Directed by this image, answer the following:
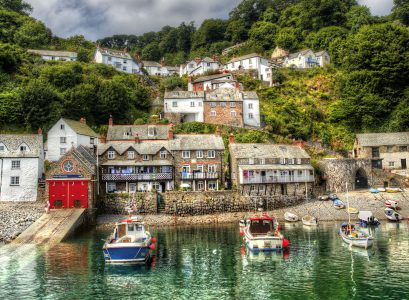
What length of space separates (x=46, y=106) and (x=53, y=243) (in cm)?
3711

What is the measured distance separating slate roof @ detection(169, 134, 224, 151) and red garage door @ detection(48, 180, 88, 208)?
14419 mm

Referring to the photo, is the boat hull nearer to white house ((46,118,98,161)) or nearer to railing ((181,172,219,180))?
railing ((181,172,219,180))

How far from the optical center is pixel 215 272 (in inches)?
1216

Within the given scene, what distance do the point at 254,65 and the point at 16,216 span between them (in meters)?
76.4

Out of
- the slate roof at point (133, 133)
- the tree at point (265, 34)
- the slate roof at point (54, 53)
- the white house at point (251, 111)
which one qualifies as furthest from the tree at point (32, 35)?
the white house at point (251, 111)

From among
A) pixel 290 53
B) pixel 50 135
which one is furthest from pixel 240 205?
pixel 290 53

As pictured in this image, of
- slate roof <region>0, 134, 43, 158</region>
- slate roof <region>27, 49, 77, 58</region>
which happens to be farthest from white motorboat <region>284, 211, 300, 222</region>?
slate roof <region>27, 49, 77, 58</region>

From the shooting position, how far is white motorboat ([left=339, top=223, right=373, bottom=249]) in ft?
125

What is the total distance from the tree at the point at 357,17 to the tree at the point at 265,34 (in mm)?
22653

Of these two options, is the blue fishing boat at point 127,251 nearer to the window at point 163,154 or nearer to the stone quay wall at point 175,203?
the stone quay wall at point 175,203

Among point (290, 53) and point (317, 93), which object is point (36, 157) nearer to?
point (317, 93)

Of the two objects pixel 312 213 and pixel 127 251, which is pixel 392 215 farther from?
pixel 127 251

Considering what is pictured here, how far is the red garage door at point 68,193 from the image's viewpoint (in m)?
52.7

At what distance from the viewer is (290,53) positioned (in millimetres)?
123750
